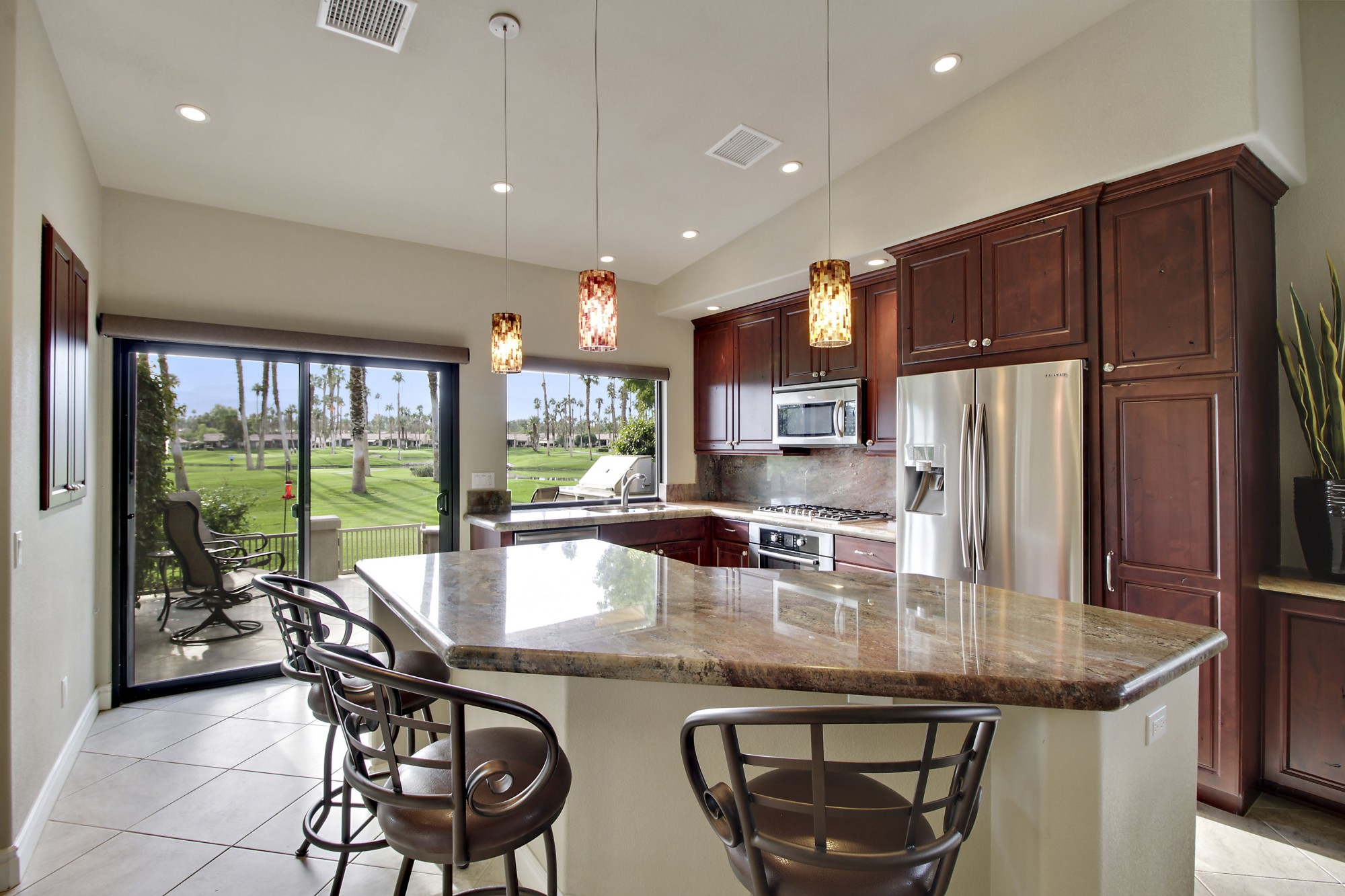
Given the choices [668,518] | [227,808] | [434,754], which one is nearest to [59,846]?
[227,808]

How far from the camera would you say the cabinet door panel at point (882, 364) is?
381cm

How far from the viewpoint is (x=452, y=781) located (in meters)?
1.21

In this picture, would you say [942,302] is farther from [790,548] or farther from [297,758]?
[297,758]

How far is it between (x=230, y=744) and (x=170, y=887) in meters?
1.04

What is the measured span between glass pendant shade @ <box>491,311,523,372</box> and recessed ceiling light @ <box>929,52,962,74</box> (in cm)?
216

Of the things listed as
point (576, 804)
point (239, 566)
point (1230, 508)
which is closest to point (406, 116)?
point (239, 566)

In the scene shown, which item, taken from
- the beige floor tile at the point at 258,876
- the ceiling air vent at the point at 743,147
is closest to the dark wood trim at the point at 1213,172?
the ceiling air vent at the point at 743,147

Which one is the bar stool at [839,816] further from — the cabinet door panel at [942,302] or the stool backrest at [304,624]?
the cabinet door panel at [942,302]

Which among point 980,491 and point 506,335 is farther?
point 980,491

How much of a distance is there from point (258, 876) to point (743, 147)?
3.68 meters

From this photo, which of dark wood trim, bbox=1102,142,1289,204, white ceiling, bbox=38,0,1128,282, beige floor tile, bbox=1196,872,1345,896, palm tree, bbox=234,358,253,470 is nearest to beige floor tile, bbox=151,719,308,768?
palm tree, bbox=234,358,253,470

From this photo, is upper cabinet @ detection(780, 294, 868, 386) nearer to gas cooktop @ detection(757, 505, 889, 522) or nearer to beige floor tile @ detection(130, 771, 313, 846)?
gas cooktop @ detection(757, 505, 889, 522)

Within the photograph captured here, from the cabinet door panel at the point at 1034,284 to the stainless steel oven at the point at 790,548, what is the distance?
4.75 ft

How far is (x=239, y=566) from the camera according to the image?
3.70 meters
